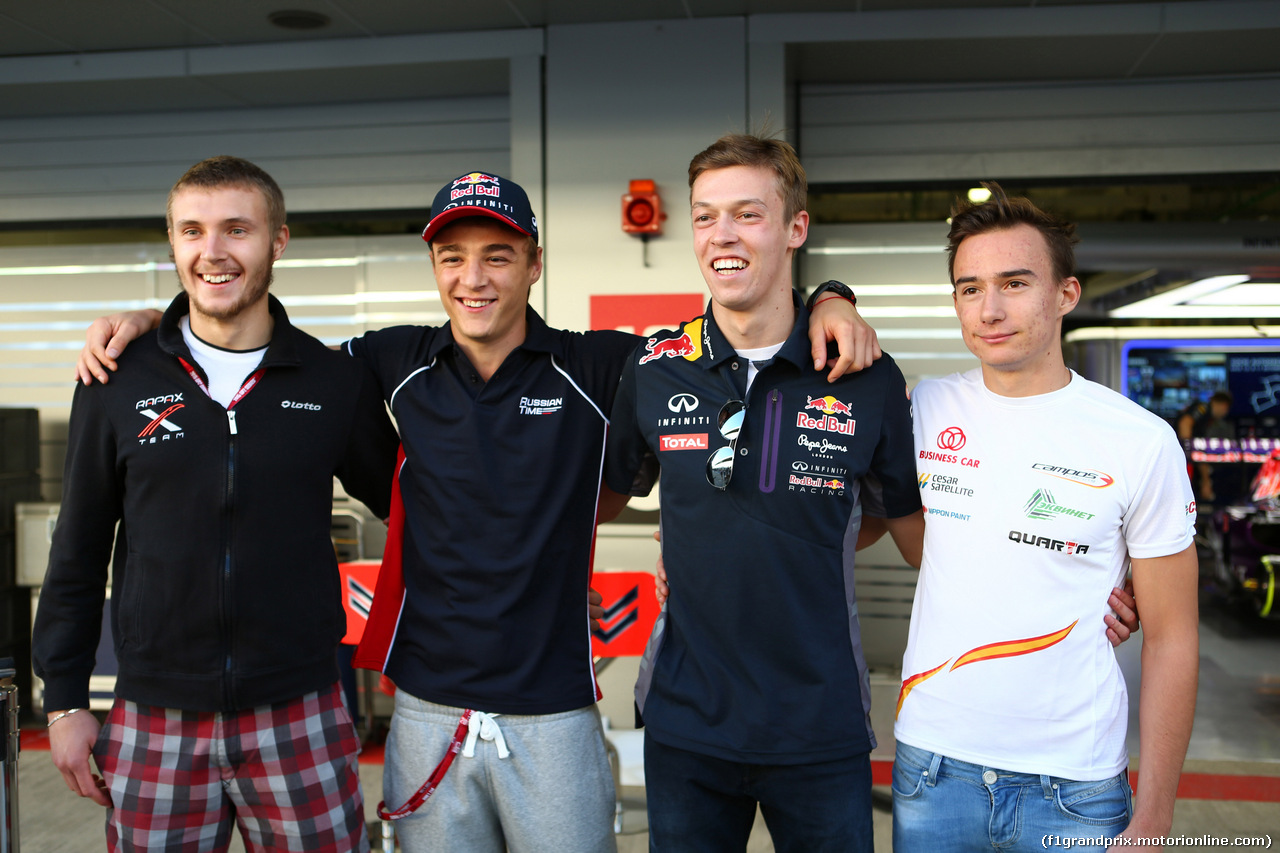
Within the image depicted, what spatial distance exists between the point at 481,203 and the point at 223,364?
609 mm

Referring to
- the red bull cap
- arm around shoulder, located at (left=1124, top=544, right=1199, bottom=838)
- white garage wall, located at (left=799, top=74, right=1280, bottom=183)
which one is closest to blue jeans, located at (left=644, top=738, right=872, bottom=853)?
arm around shoulder, located at (left=1124, top=544, right=1199, bottom=838)

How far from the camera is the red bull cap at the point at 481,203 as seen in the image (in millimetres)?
1861

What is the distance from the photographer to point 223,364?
1835 millimetres

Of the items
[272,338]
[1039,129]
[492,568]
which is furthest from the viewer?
[1039,129]

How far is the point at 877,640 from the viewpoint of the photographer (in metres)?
5.10

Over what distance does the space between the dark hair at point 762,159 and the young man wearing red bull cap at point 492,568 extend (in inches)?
10.5

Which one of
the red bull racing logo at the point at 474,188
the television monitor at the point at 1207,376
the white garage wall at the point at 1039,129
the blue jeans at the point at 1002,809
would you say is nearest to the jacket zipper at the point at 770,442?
A: the blue jeans at the point at 1002,809

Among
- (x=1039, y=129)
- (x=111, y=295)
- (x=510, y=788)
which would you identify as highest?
(x=1039, y=129)

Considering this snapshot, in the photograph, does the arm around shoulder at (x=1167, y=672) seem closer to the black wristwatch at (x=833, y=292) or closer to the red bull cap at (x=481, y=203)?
the black wristwatch at (x=833, y=292)

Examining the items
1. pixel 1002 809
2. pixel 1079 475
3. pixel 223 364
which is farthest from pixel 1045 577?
pixel 223 364

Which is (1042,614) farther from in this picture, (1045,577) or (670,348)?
(670,348)

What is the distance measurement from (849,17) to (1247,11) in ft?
5.57

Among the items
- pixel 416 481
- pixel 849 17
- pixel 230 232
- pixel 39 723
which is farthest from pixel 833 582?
pixel 39 723

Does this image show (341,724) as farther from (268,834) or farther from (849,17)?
(849,17)
